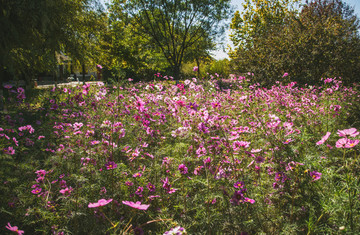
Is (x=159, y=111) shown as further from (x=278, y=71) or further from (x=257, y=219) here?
(x=278, y=71)

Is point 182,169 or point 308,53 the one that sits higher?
point 308,53

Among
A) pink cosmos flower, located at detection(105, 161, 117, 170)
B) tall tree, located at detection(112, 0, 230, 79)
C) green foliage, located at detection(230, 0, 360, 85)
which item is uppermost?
tall tree, located at detection(112, 0, 230, 79)

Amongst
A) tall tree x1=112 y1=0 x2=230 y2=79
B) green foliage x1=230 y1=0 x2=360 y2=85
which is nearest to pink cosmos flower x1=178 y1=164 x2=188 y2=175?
green foliage x1=230 y1=0 x2=360 y2=85

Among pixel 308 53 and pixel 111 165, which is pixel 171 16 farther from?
pixel 111 165

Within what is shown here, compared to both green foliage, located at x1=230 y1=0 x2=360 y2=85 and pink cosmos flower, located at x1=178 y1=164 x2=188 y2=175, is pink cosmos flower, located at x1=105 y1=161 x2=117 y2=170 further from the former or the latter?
green foliage, located at x1=230 y1=0 x2=360 y2=85

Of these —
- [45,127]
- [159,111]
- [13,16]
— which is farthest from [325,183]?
[13,16]

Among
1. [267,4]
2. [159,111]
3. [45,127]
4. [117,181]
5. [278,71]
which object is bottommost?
[117,181]

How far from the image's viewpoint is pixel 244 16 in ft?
77.6

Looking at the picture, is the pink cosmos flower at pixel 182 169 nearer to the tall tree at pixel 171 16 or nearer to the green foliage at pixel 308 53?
the green foliage at pixel 308 53

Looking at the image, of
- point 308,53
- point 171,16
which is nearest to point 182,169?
point 308,53

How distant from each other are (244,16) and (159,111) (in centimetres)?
2373

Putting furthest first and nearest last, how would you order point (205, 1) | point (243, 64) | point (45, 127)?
point (205, 1) < point (243, 64) < point (45, 127)

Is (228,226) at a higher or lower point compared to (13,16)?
lower

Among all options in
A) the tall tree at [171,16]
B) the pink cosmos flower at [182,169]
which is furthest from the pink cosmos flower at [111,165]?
the tall tree at [171,16]
